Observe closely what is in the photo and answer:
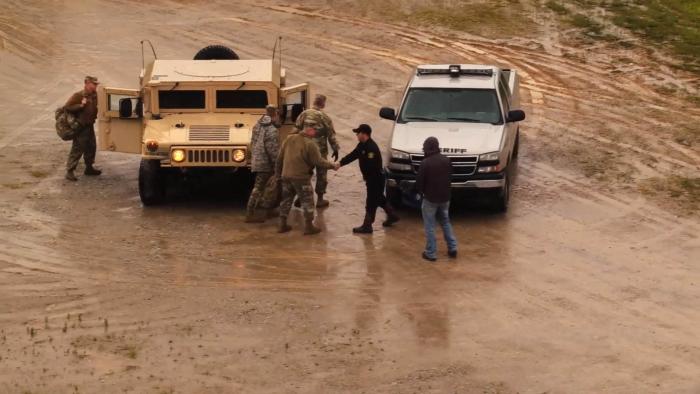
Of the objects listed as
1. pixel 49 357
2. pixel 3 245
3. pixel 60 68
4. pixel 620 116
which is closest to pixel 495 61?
pixel 620 116

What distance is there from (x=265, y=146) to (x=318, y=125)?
89cm

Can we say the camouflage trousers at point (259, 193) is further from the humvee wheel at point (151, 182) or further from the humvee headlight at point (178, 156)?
the humvee wheel at point (151, 182)

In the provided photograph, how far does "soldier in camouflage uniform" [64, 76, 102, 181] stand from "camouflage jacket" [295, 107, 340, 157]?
399 centimetres

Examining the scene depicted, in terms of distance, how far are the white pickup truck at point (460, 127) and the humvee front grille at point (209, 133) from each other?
2.42 m

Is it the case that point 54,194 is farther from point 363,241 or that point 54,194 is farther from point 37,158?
point 363,241

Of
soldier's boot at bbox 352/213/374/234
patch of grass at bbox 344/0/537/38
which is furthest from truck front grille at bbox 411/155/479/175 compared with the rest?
patch of grass at bbox 344/0/537/38

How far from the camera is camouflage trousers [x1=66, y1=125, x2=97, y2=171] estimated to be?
19.9 metres

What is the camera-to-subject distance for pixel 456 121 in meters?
18.5

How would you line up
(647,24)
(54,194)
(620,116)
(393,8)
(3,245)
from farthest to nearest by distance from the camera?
(393,8), (647,24), (620,116), (54,194), (3,245)

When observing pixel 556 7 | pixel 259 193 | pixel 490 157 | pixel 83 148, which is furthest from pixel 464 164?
pixel 556 7

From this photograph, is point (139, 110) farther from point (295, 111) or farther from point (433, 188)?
point (433, 188)

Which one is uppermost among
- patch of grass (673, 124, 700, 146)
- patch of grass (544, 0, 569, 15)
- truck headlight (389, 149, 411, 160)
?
truck headlight (389, 149, 411, 160)

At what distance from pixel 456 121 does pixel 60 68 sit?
537 inches

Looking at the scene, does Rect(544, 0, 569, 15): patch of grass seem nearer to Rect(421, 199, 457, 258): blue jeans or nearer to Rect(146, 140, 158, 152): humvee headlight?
Rect(146, 140, 158, 152): humvee headlight
